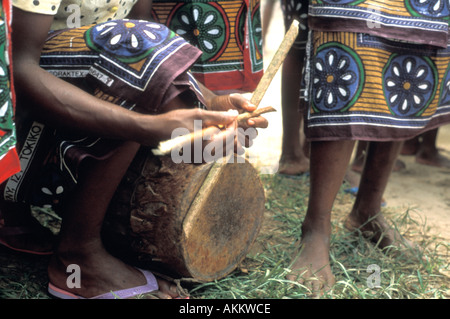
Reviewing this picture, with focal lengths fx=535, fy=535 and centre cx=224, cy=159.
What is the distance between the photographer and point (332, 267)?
2061 millimetres

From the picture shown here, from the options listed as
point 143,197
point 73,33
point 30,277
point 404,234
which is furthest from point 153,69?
point 404,234

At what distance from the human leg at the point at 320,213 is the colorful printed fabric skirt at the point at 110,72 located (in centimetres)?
54

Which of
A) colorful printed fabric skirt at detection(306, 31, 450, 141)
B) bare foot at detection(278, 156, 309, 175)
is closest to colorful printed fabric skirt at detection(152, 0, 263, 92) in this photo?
colorful printed fabric skirt at detection(306, 31, 450, 141)

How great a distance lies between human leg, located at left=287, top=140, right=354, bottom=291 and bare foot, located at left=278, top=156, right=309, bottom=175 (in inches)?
39.7

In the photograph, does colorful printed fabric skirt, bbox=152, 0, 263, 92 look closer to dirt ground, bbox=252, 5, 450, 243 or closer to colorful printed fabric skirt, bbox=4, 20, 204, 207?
colorful printed fabric skirt, bbox=4, 20, 204, 207

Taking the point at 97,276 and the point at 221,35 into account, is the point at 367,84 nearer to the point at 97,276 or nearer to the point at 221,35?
the point at 221,35

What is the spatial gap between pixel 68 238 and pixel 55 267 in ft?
0.40

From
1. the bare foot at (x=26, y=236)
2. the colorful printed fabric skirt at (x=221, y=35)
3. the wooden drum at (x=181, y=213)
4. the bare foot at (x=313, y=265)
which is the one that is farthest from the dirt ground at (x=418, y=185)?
the bare foot at (x=26, y=236)

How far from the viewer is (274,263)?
2045mm

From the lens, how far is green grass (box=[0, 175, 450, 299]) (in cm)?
183

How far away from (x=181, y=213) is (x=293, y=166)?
1495 millimetres

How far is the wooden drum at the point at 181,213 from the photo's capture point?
1677 millimetres

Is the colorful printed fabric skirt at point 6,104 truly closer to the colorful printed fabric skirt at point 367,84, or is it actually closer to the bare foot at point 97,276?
the bare foot at point 97,276

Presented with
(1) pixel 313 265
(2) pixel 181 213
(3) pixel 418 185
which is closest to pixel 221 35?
(2) pixel 181 213
